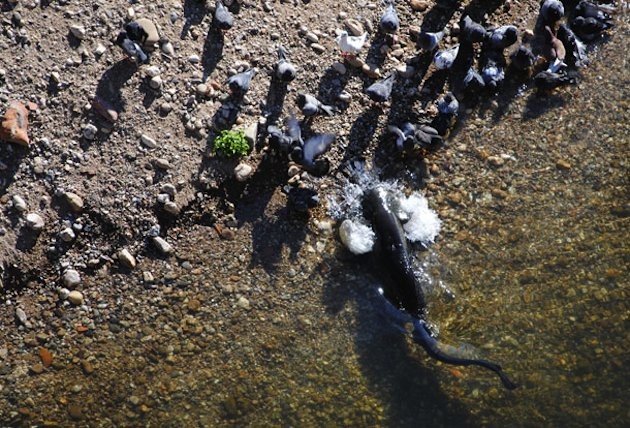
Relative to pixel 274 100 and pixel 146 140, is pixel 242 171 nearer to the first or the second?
pixel 274 100

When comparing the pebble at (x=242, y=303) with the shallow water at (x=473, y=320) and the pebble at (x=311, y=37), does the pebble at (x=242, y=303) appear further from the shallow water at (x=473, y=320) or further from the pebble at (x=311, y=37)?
the pebble at (x=311, y=37)

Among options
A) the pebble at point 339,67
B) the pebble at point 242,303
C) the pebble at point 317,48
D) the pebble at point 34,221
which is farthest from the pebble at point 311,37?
the pebble at point 34,221

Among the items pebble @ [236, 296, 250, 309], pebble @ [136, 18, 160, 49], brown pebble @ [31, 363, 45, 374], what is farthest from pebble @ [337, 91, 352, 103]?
brown pebble @ [31, 363, 45, 374]

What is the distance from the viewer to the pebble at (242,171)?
20.9ft

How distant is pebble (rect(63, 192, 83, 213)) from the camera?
20.1 feet

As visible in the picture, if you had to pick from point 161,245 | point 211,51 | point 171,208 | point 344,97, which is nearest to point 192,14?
point 211,51

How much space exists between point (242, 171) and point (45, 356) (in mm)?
2122

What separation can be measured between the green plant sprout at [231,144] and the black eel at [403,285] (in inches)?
46.9

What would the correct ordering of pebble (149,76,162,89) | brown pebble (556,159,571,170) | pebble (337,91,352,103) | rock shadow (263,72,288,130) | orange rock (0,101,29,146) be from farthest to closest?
brown pebble (556,159,571,170) < pebble (337,91,352,103) < rock shadow (263,72,288,130) < pebble (149,76,162,89) < orange rock (0,101,29,146)

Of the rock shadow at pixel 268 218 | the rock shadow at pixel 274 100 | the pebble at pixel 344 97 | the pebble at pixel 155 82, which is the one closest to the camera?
the pebble at pixel 155 82

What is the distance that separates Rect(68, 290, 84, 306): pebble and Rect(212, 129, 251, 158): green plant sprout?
1.57 metres

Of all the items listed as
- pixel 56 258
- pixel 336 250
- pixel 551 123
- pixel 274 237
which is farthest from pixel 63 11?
pixel 551 123

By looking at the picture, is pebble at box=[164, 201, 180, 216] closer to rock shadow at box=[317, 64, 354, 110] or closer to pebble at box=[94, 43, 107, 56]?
pebble at box=[94, 43, 107, 56]

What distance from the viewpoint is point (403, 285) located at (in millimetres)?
6340
